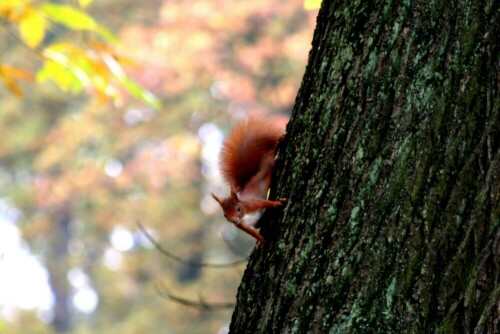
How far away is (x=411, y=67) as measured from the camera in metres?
1.20

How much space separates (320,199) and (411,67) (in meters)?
0.24

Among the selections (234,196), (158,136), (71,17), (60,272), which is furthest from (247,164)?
(60,272)

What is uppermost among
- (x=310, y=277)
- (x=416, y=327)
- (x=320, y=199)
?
(x=320, y=199)

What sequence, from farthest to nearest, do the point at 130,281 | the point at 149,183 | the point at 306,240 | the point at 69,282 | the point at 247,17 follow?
the point at 69,282
the point at 130,281
the point at 149,183
the point at 247,17
the point at 306,240

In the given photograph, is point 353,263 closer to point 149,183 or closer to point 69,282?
point 149,183

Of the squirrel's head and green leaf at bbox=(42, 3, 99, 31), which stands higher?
green leaf at bbox=(42, 3, 99, 31)

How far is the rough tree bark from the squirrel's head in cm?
20

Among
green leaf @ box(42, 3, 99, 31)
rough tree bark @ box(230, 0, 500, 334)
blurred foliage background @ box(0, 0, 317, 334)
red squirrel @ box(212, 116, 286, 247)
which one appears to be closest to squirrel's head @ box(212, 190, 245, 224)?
red squirrel @ box(212, 116, 286, 247)

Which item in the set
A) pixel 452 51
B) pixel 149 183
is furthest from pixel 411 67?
pixel 149 183

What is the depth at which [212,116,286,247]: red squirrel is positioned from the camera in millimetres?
1480

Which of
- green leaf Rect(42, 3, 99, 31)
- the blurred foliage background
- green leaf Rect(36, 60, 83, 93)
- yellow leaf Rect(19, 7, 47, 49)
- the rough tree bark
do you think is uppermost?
the blurred foliage background

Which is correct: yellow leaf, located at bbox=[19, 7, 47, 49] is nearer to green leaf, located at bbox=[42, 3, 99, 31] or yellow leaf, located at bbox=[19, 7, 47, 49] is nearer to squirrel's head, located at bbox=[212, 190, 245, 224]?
green leaf, located at bbox=[42, 3, 99, 31]

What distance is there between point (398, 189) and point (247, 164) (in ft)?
1.49

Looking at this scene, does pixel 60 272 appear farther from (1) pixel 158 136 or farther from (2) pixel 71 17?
(2) pixel 71 17
